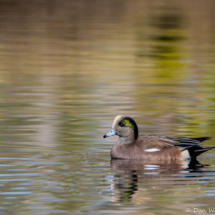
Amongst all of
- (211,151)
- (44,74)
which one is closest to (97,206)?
(211,151)

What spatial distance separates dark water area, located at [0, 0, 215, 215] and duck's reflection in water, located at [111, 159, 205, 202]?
0.01m

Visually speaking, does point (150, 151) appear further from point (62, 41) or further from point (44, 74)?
point (62, 41)

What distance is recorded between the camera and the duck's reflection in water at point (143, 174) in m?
7.35

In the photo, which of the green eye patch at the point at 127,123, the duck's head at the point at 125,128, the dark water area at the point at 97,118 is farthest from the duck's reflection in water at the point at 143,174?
the green eye patch at the point at 127,123

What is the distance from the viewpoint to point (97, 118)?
11430 millimetres

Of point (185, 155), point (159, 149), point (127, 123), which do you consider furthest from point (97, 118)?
point (185, 155)

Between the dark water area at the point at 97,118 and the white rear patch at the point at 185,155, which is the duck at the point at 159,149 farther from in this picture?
the dark water area at the point at 97,118

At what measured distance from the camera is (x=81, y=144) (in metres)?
9.59

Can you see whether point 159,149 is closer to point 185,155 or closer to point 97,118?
point 185,155

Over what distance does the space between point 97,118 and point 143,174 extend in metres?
3.46

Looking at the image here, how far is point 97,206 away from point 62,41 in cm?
2181

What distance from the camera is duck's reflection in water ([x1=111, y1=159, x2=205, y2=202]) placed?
735 centimetres

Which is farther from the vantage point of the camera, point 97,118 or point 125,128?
point 97,118

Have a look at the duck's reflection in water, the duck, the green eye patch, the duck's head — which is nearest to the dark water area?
the duck's reflection in water
